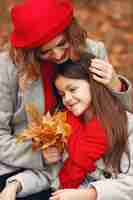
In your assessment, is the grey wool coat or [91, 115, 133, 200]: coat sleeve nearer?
[91, 115, 133, 200]: coat sleeve

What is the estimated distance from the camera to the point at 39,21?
2.80 m

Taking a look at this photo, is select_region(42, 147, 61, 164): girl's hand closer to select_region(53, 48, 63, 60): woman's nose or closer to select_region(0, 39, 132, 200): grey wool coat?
select_region(0, 39, 132, 200): grey wool coat

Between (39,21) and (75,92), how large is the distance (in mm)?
340

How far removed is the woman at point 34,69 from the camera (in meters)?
2.81

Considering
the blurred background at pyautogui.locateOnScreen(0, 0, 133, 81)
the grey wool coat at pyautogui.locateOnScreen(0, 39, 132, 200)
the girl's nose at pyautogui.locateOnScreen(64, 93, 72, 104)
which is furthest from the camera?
the blurred background at pyautogui.locateOnScreen(0, 0, 133, 81)

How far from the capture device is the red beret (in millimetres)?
2785

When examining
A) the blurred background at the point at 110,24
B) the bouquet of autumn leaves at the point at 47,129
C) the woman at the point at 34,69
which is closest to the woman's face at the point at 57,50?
the woman at the point at 34,69

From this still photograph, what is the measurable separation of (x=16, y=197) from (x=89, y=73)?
2.19 ft

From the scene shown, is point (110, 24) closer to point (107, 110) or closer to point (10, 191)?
point (107, 110)

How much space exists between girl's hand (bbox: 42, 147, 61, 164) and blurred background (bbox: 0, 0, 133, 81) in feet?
5.33

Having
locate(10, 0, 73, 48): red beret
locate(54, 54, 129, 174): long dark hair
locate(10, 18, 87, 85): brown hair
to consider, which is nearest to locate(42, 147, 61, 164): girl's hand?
locate(54, 54, 129, 174): long dark hair

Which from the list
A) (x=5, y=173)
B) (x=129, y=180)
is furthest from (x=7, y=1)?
(x=129, y=180)

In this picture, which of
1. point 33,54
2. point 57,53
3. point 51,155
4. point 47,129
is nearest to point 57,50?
point 57,53

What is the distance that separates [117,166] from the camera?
294 centimetres
